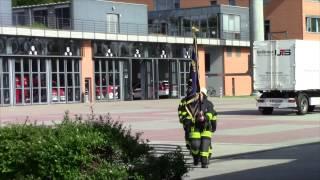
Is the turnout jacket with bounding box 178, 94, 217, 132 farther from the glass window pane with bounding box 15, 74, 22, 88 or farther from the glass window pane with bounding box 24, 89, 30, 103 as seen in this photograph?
the glass window pane with bounding box 24, 89, 30, 103

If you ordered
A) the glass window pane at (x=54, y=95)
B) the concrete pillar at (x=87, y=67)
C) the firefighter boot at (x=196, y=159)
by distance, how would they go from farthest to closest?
the concrete pillar at (x=87, y=67) < the glass window pane at (x=54, y=95) < the firefighter boot at (x=196, y=159)

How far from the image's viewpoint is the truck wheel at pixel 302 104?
30.9 meters

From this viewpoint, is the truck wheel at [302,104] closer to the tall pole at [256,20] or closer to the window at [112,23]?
the window at [112,23]

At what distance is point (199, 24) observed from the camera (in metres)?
70.7

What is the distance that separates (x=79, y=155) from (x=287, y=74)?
24.5 m

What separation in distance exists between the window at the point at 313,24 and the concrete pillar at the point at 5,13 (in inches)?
1525

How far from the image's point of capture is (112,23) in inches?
2288

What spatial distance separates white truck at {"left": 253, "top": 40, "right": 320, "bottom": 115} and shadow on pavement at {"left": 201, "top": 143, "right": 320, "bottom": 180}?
554 inches

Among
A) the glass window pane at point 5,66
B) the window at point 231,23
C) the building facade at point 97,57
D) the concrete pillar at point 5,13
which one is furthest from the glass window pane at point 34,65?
the window at point 231,23

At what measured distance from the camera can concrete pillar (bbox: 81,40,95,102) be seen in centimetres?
5388

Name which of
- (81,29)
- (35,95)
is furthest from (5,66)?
(81,29)

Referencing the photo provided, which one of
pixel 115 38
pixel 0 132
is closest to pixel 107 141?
pixel 0 132

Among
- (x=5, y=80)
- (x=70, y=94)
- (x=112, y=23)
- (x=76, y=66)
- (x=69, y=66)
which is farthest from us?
(x=112, y=23)

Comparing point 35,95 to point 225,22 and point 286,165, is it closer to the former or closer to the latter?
point 225,22
